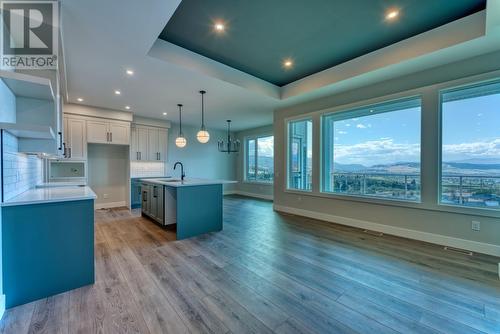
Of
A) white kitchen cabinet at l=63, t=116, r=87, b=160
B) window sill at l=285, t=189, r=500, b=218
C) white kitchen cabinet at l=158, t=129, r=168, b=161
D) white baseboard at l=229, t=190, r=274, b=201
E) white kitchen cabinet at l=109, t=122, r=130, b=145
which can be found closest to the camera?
window sill at l=285, t=189, r=500, b=218

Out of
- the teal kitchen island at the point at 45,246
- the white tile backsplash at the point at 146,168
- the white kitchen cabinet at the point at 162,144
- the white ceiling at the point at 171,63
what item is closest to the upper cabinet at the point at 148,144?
the white kitchen cabinet at the point at 162,144

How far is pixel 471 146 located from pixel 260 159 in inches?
232

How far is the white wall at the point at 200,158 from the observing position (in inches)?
297

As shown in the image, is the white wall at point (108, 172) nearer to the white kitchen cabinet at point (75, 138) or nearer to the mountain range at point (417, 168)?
the white kitchen cabinet at point (75, 138)

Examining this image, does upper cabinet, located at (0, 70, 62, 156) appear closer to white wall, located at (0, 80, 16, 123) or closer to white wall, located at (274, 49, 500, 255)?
white wall, located at (0, 80, 16, 123)

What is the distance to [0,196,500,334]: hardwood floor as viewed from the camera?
5.44 ft

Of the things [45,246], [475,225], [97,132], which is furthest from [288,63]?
[97,132]

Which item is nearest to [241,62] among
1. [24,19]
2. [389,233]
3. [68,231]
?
[24,19]

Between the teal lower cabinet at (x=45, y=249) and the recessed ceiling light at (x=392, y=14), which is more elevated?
the recessed ceiling light at (x=392, y=14)

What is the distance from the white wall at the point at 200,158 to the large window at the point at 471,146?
6.97 m

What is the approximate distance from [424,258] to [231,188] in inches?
278

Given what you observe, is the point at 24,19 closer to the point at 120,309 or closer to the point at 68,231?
the point at 68,231

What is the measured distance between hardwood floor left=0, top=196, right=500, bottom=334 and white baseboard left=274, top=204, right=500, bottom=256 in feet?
0.58

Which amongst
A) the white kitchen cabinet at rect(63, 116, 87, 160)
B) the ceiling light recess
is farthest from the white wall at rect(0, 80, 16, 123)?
the ceiling light recess
